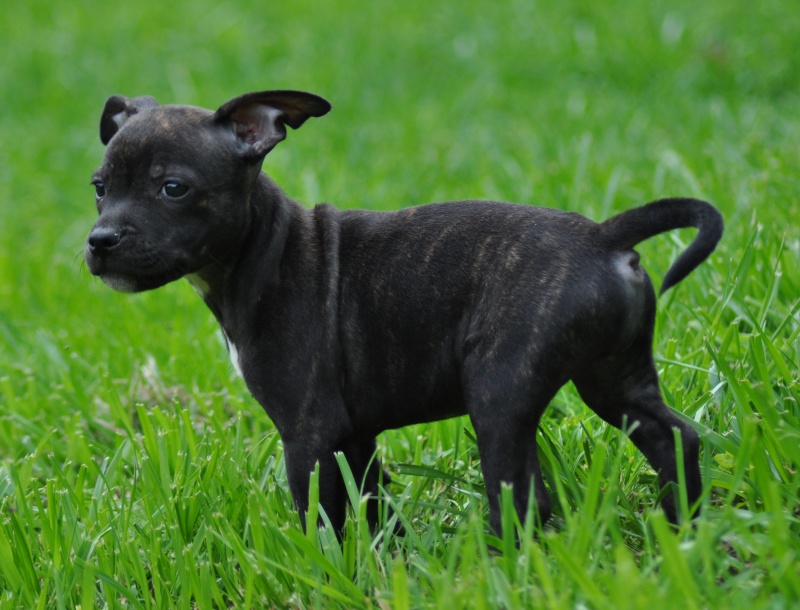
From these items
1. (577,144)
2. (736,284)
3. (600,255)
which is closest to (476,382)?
(600,255)

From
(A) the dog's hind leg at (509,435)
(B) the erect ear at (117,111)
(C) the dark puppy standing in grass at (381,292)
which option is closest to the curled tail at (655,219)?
(C) the dark puppy standing in grass at (381,292)

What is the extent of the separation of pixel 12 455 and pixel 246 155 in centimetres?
223

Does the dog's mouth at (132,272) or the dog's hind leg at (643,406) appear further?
the dog's mouth at (132,272)

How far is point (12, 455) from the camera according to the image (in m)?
5.12

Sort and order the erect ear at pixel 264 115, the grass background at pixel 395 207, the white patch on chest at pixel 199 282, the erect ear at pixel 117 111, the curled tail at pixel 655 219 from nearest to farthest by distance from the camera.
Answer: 1. the grass background at pixel 395 207
2. the curled tail at pixel 655 219
3. the erect ear at pixel 264 115
4. the white patch on chest at pixel 199 282
5. the erect ear at pixel 117 111

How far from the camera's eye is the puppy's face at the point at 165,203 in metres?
3.62

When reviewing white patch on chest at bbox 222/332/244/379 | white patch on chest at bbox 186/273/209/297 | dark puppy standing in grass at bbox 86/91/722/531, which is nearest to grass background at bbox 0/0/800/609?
dark puppy standing in grass at bbox 86/91/722/531

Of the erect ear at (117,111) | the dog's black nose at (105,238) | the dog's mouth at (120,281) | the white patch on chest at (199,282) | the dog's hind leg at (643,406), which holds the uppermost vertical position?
the erect ear at (117,111)

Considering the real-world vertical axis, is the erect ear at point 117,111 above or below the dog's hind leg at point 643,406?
above

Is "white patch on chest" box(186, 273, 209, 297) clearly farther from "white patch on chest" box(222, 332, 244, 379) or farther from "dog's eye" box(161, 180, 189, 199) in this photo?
"dog's eye" box(161, 180, 189, 199)

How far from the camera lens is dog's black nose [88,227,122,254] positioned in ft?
11.8

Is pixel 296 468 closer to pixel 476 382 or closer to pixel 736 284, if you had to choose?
pixel 476 382

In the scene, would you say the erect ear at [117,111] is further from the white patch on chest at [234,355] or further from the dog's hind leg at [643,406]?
the dog's hind leg at [643,406]

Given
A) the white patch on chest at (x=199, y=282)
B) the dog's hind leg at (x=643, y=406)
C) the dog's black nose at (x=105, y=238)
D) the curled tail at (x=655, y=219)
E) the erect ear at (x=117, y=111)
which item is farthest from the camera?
the erect ear at (x=117, y=111)
